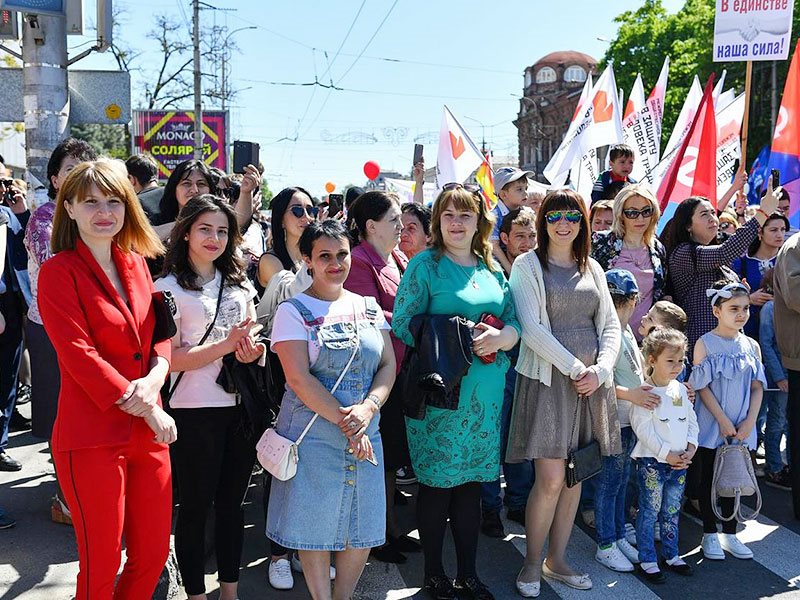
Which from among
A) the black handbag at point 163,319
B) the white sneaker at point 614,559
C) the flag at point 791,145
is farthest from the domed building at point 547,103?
the black handbag at point 163,319

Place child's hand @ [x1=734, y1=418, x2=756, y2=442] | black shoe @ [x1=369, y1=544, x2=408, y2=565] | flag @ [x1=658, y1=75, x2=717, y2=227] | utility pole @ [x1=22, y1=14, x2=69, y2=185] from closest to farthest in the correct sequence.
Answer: black shoe @ [x1=369, y1=544, x2=408, y2=565]
child's hand @ [x1=734, y1=418, x2=756, y2=442]
utility pole @ [x1=22, y1=14, x2=69, y2=185]
flag @ [x1=658, y1=75, x2=717, y2=227]

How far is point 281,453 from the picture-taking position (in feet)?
11.6

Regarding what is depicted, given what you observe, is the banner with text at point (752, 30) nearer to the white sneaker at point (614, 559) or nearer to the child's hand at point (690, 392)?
the child's hand at point (690, 392)

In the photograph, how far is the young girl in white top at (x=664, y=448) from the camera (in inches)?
181

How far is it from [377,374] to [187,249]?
1.09 metres

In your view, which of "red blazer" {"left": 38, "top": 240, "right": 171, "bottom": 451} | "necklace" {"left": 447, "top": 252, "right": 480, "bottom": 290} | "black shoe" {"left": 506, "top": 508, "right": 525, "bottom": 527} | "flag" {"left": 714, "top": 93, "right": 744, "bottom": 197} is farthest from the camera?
"flag" {"left": 714, "top": 93, "right": 744, "bottom": 197}

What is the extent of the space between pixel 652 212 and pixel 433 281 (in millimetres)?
2049

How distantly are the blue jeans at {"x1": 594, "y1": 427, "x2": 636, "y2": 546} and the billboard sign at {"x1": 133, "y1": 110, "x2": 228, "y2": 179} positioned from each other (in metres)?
25.6

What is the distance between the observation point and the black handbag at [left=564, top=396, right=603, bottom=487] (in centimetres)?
424

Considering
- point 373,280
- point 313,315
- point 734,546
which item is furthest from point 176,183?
point 734,546

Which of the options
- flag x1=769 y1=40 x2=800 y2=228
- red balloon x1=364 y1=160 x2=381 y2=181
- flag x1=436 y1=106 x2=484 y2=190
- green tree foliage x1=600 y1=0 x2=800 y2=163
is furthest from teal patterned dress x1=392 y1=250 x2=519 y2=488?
green tree foliage x1=600 y1=0 x2=800 y2=163

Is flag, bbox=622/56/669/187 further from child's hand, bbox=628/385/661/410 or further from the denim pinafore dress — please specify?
the denim pinafore dress

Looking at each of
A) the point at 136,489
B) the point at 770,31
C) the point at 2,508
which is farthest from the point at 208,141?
the point at 136,489

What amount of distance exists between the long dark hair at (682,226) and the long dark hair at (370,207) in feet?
7.39
